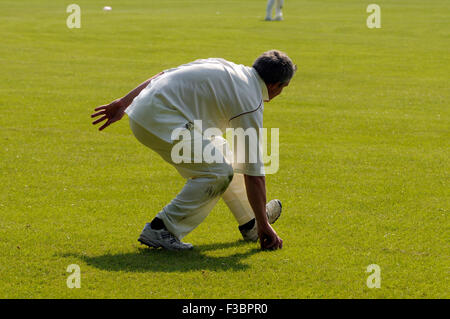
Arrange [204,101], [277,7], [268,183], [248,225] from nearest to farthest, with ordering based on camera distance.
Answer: [204,101] → [248,225] → [268,183] → [277,7]

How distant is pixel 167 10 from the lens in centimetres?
3616

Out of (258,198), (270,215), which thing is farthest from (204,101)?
(270,215)

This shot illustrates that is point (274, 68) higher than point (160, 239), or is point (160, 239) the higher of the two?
point (274, 68)

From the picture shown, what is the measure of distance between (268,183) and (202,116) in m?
2.84

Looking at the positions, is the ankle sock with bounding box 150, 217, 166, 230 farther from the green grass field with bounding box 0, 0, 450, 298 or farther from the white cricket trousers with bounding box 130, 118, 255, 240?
the green grass field with bounding box 0, 0, 450, 298

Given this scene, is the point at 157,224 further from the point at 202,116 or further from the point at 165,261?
the point at 202,116

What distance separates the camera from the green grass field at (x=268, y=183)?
5.26m

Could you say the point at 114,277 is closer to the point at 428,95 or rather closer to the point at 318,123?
the point at 318,123

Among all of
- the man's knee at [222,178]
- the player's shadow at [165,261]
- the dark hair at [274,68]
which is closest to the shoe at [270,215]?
the player's shadow at [165,261]

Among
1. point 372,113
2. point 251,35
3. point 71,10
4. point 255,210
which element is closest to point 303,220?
point 255,210

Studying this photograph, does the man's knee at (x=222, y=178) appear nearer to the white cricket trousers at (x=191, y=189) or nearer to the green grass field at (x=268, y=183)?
the white cricket trousers at (x=191, y=189)

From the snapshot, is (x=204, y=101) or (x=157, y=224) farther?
(x=157, y=224)

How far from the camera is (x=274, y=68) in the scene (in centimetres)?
549

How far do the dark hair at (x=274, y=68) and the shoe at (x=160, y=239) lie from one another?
4.78ft
